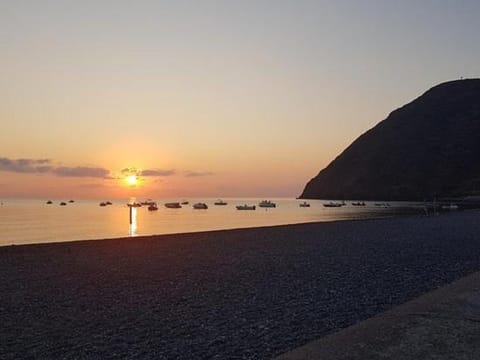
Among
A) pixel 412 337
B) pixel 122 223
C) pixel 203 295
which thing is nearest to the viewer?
pixel 412 337

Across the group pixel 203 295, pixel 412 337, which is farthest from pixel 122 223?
pixel 412 337

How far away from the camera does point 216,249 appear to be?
25062 millimetres

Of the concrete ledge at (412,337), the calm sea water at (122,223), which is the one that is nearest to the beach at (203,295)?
the concrete ledge at (412,337)

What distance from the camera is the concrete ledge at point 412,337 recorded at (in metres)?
5.91

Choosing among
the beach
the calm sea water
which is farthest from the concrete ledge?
the calm sea water

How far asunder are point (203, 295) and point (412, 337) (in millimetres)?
7173

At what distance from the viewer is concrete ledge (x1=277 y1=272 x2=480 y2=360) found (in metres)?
5.91

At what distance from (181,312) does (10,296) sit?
5.77m

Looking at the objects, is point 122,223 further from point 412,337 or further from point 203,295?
point 412,337

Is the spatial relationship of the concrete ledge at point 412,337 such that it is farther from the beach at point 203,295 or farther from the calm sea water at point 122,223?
the calm sea water at point 122,223

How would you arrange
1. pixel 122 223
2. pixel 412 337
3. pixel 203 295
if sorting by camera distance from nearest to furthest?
1. pixel 412 337
2. pixel 203 295
3. pixel 122 223

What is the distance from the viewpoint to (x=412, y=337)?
21.4 ft

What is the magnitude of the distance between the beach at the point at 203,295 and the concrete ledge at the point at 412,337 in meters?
1.41

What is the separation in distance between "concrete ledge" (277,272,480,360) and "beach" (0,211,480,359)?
1.41m
